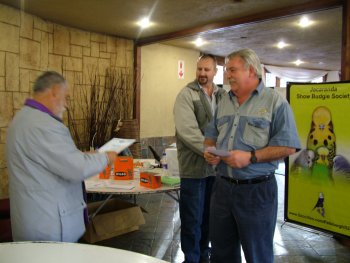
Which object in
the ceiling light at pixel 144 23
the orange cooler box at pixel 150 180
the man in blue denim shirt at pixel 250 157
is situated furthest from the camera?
the ceiling light at pixel 144 23

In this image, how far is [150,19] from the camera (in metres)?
4.62

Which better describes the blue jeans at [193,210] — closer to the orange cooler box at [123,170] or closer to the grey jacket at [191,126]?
the grey jacket at [191,126]

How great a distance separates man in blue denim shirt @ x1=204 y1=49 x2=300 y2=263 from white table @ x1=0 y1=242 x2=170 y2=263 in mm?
692

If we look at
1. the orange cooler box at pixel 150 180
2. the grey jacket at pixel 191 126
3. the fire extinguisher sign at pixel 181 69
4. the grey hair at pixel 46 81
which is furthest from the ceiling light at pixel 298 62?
the grey hair at pixel 46 81

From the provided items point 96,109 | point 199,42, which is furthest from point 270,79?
point 96,109

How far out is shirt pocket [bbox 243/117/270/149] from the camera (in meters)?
1.73

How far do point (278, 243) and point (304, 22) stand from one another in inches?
130

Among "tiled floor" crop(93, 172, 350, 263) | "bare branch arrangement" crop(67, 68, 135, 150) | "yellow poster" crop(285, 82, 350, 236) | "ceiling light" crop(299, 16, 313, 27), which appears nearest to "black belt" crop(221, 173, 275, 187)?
"tiled floor" crop(93, 172, 350, 263)

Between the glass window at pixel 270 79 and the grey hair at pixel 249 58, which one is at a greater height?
the glass window at pixel 270 79

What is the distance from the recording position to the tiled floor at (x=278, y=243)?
304 cm

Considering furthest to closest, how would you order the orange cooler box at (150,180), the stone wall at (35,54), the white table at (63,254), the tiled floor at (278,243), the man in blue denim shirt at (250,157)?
the stone wall at (35,54) → the tiled floor at (278,243) → the orange cooler box at (150,180) → the man in blue denim shirt at (250,157) → the white table at (63,254)

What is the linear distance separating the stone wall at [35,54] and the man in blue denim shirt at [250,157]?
332cm

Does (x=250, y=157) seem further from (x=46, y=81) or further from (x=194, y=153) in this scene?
(x=46, y=81)

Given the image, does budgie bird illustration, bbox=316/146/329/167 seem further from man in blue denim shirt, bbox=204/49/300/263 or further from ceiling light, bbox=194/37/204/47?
ceiling light, bbox=194/37/204/47
